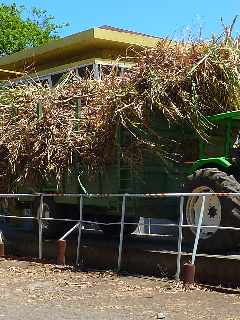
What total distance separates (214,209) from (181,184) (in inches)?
58.8

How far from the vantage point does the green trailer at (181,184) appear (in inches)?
363

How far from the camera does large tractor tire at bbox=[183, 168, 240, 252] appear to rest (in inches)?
356

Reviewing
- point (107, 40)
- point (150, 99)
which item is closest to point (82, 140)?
point (150, 99)

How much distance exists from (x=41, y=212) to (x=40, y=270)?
2.05 metres

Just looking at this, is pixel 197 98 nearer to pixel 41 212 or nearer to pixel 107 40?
pixel 41 212

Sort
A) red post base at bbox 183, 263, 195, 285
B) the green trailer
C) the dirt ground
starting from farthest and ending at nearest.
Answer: the green trailer
red post base at bbox 183, 263, 195, 285
the dirt ground

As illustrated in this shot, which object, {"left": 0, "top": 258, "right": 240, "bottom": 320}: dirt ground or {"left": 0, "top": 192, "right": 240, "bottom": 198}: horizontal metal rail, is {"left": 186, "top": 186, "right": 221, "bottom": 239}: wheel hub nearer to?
{"left": 0, "top": 192, "right": 240, "bottom": 198}: horizontal metal rail

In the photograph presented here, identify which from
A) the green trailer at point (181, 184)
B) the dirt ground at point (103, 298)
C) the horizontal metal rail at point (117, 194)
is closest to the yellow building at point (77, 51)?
the horizontal metal rail at point (117, 194)

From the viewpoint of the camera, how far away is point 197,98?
1035cm

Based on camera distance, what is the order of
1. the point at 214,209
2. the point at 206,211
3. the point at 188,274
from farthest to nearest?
the point at 206,211, the point at 214,209, the point at 188,274

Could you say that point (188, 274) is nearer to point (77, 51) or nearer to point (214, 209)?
point (214, 209)

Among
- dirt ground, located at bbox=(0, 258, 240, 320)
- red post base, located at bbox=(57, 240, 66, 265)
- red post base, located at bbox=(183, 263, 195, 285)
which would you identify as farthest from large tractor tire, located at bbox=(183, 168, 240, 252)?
red post base, located at bbox=(57, 240, 66, 265)

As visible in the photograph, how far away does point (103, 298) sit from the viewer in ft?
26.8

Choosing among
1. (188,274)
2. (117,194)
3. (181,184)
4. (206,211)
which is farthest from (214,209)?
(117,194)
